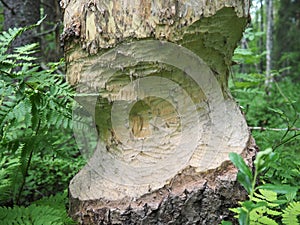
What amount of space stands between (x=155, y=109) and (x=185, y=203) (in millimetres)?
493

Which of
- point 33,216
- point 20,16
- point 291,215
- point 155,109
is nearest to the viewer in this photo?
point 291,215

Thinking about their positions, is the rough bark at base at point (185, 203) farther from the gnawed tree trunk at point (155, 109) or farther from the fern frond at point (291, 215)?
the fern frond at point (291, 215)

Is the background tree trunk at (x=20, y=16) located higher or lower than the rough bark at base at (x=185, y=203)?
higher

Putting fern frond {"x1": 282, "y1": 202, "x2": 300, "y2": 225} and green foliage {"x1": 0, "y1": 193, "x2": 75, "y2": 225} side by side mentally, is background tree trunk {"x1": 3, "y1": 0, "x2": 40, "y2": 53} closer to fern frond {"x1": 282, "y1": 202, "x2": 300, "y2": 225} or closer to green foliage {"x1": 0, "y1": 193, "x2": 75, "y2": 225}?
green foliage {"x1": 0, "y1": 193, "x2": 75, "y2": 225}

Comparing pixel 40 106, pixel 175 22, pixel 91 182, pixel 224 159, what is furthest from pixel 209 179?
pixel 40 106

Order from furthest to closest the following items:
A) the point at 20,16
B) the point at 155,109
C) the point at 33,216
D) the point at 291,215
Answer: the point at 20,16 < the point at 155,109 < the point at 33,216 < the point at 291,215

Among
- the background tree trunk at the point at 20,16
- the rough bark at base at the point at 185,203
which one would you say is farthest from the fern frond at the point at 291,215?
the background tree trunk at the point at 20,16

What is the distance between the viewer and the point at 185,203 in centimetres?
160

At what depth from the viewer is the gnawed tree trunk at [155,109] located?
1594mm

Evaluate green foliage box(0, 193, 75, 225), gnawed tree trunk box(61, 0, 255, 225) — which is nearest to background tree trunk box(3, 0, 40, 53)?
gnawed tree trunk box(61, 0, 255, 225)

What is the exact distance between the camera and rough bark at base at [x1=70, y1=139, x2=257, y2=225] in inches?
62.7

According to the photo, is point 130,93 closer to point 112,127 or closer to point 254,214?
point 112,127

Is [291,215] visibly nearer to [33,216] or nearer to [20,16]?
[33,216]

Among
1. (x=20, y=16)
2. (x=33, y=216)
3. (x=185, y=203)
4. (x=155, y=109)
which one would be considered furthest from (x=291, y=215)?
(x=20, y=16)
